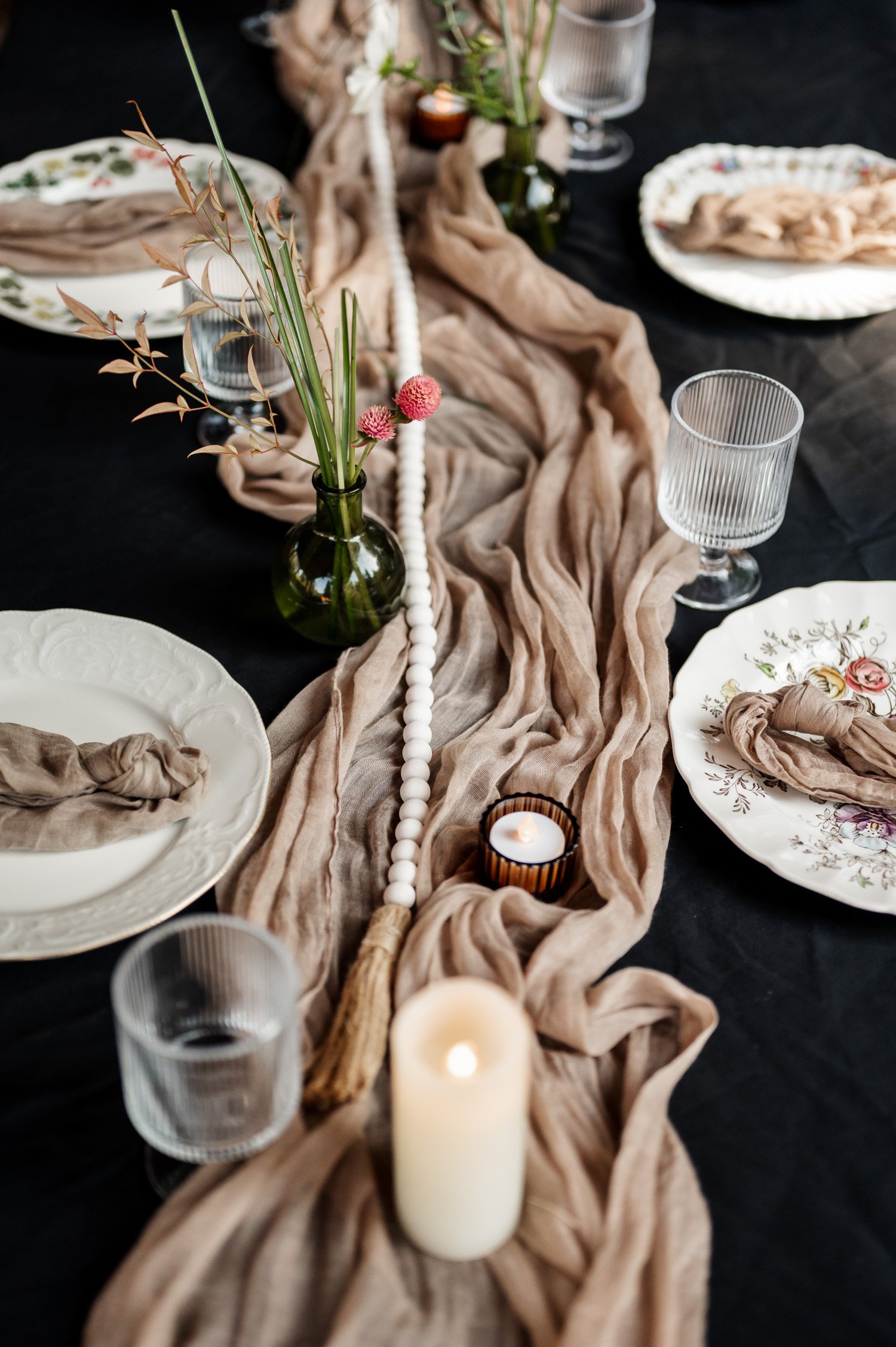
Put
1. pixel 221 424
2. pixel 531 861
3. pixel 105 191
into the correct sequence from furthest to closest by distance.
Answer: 1. pixel 105 191
2. pixel 221 424
3. pixel 531 861

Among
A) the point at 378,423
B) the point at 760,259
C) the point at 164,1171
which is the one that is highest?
the point at 378,423

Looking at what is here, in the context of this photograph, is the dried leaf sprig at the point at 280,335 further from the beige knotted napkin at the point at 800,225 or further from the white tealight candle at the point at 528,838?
the beige knotted napkin at the point at 800,225

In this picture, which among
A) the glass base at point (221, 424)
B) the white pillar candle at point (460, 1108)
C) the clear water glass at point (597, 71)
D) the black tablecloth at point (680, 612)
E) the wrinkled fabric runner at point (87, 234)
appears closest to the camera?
the white pillar candle at point (460, 1108)

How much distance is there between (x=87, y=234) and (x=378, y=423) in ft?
2.37

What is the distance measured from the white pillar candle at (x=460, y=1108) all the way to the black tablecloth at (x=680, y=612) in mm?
160

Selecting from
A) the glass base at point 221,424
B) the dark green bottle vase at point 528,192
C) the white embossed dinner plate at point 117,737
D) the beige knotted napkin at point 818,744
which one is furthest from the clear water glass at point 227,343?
the beige knotted napkin at point 818,744

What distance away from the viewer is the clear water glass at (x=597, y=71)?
5.22 ft

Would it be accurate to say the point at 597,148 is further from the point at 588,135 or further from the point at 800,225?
the point at 800,225

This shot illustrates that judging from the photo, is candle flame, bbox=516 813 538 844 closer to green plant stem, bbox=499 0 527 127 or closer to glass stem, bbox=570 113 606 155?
green plant stem, bbox=499 0 527 127

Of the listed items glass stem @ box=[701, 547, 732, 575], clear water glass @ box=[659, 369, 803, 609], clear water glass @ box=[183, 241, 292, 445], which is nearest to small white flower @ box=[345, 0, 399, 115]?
clear water glass @ box=[183, 241, 292, 445]

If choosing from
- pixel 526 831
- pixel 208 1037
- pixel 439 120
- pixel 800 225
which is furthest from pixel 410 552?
pixel 439 120

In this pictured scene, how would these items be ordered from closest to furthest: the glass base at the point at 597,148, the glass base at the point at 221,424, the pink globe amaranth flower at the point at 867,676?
the pink globe amaranth flower at the point at 867,676 → the glass base at the point at 221,424 → the glass base at the point at 597,148

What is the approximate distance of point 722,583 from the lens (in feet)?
3.85

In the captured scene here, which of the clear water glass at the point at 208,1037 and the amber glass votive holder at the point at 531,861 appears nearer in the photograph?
the clear water glass at the point at 208,1037
